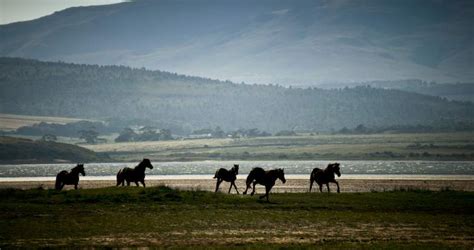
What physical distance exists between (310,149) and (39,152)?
148 feet

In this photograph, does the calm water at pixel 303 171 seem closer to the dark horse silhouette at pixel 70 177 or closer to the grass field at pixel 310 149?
the grass field at pixel 310 149

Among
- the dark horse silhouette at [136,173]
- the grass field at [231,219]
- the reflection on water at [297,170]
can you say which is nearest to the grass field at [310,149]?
the reflection on water at [297,170]

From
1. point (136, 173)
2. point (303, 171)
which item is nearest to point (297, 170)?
point (303, 171)

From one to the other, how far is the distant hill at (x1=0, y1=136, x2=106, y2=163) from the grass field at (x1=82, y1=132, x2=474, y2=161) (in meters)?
7.51

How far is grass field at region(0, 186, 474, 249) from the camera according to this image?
99.4 ft

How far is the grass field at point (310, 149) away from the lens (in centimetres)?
13525

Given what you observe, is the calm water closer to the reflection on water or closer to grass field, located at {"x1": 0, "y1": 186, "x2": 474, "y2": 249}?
the reflection on water

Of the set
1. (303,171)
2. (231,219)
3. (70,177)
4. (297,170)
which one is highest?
(297,170)

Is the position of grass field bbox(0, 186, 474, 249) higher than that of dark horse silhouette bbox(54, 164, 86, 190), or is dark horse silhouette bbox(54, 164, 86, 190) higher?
dark horse silhouette bbox(54, 164, 86, 190)

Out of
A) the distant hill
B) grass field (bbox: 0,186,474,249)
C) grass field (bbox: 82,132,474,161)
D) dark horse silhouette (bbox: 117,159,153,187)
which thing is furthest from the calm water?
grass field (bbox: 0,186,474,249)

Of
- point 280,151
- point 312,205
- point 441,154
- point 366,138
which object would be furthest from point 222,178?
point 366,138

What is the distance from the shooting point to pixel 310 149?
6043 inches

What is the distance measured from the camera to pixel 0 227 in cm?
3291

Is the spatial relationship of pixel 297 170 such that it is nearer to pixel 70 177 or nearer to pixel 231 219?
pixel 70 177
